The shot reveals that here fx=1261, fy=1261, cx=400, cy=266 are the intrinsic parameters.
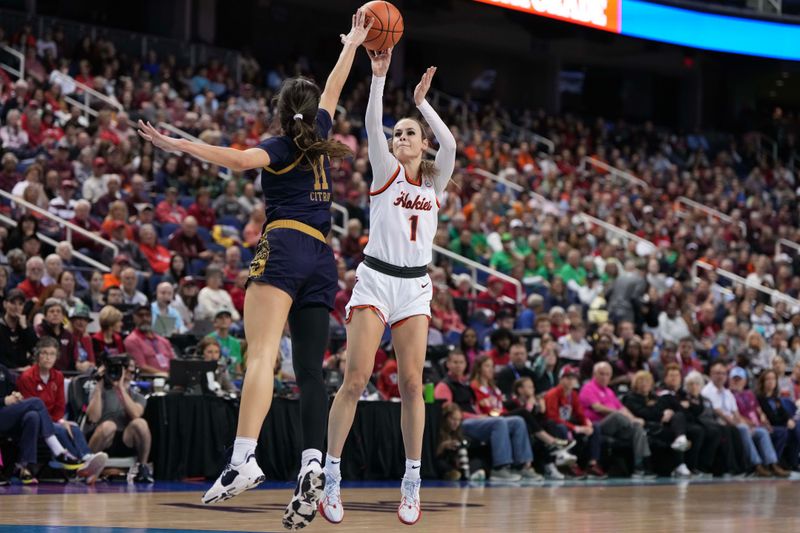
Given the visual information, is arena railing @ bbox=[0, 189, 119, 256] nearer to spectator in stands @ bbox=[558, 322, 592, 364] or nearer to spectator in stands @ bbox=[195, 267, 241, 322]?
spectator in stands @ bbox=[195, 267, 241, 322]

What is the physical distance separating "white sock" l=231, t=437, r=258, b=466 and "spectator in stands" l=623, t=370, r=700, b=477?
9.17m

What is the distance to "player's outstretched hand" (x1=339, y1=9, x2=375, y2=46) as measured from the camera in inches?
243

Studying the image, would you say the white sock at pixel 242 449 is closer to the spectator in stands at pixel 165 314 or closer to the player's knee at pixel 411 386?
the player's knee at pixel 411 386

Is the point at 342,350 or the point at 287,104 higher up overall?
the point at 287,104

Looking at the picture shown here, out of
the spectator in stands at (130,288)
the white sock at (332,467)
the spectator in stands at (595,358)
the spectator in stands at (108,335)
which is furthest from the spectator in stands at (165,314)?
the white sock at (332,467)

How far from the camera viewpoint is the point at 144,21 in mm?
24203

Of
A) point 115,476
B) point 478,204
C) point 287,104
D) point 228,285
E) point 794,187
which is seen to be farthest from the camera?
point 794,187

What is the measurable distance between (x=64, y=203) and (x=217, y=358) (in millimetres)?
3852

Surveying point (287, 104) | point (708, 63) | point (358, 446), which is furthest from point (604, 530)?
point (708, 63)

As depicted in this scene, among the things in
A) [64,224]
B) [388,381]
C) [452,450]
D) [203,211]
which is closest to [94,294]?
[64,224]

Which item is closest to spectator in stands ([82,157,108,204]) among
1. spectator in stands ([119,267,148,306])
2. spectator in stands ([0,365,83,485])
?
spectator in stands ([119,267,148,306])

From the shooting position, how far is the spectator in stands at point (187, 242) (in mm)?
14148

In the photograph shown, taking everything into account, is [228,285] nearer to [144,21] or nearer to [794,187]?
[144,21]

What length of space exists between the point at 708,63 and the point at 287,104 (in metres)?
29.3
